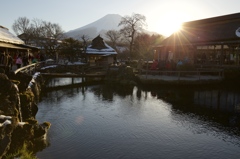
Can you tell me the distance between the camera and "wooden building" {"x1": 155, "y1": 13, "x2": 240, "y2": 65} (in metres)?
31.0

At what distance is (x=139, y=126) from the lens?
13086mm

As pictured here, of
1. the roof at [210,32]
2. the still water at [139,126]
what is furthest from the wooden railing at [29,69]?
the roof at [210,32]

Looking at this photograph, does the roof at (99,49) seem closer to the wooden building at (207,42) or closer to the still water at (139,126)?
the wooden building at (207,42)

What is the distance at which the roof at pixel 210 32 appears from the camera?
31359 millimetres

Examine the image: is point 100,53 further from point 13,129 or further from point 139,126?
point 13,129

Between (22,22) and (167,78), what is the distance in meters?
58.2

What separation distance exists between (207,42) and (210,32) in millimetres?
3254

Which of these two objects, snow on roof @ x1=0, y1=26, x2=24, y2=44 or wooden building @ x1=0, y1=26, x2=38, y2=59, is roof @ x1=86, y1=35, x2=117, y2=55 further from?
snow on roof @ x1=0, y1=26, x2=24, y2=44

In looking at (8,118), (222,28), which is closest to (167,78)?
(222,28)

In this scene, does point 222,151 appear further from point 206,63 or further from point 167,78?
point 206,63

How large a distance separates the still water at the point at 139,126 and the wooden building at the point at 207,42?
11.0 metres

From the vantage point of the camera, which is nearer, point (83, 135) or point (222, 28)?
point (83, 135)

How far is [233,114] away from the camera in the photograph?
53.4ft

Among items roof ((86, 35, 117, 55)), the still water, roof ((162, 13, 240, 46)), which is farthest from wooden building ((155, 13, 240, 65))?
the still water
